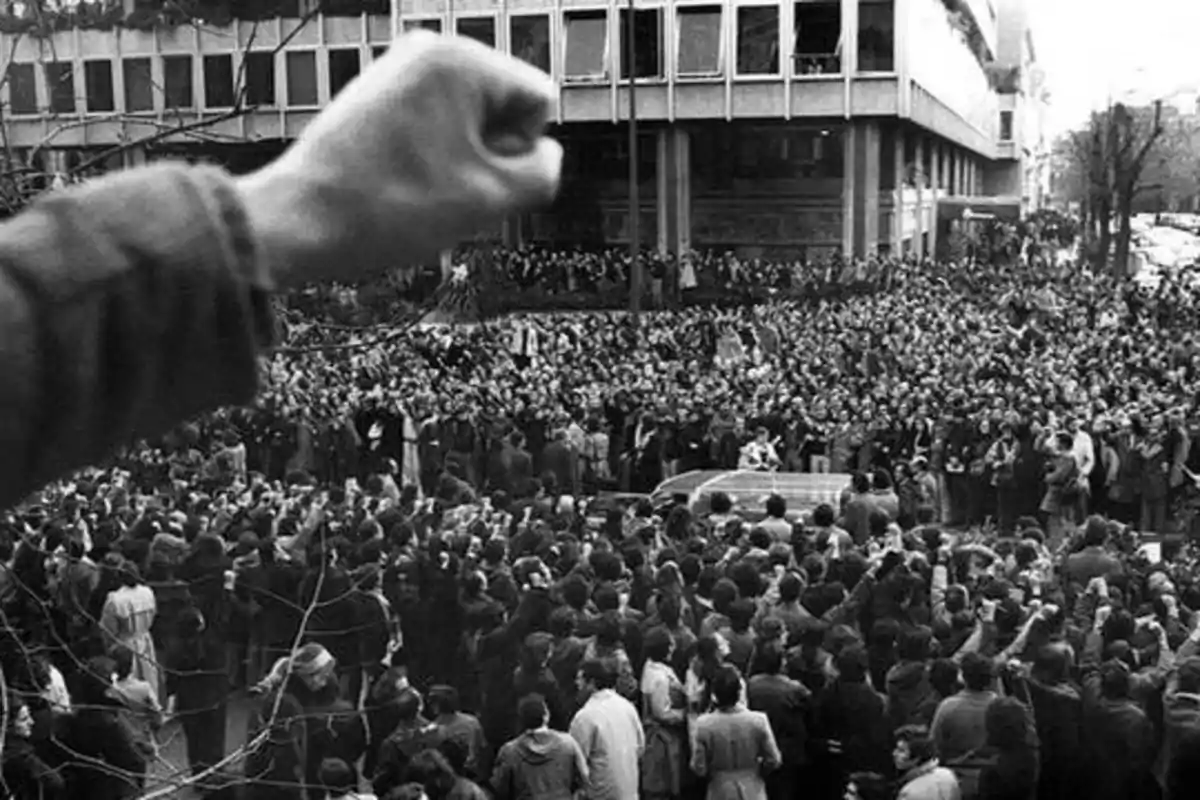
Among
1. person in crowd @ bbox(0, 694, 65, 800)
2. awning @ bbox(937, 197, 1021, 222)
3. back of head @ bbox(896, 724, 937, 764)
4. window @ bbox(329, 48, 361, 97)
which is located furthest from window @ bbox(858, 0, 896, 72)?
person in crowd @ bbox(0, 694, 65, 800)

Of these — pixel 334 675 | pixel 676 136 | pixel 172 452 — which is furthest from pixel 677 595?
pixel 676 136

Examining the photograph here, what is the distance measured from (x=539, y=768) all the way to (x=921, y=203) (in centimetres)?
5404

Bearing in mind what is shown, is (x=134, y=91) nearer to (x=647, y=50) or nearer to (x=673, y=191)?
(x=647, y=50)

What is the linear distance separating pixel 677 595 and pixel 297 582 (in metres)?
2.75

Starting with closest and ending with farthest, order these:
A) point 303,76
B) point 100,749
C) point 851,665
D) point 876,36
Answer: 1. point 100,749
2. point 851,665
3. point 876,36
4. point 303,76

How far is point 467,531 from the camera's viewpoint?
1215 centimetres

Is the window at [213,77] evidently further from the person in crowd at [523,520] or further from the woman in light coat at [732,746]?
the woman in light coat at [732,746]

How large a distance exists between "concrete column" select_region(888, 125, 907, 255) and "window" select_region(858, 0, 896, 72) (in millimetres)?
4662

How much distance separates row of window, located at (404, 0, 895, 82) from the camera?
155 ft

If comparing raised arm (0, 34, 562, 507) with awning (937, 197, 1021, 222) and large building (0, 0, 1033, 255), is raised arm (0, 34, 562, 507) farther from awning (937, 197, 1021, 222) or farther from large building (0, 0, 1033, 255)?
awning (937, 197, 1021, 222)

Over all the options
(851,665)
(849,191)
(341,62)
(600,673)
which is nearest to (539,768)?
(600,673)

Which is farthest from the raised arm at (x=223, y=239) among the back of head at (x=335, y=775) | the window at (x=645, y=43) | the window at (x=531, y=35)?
the window at (x=531, y=35)

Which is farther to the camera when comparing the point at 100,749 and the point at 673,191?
the point at 673,191

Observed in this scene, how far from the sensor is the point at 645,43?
49.2 metres
